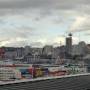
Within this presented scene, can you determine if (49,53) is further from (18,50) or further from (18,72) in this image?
(18,72)

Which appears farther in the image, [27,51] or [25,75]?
[27,51]

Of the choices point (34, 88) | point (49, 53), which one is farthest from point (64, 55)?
point (34, 88)

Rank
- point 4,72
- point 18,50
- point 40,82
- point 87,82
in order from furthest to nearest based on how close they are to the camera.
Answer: point 18,50 < point 4,72 < point 87,82 < point 40,82

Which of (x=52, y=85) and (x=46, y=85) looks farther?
(x=52, y=85)

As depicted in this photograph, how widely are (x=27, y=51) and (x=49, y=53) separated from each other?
879 centimetres

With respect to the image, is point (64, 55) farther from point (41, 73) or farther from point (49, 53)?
point (41, 73)

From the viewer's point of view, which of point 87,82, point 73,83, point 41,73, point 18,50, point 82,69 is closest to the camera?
point 73,83

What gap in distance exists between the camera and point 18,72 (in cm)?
6050

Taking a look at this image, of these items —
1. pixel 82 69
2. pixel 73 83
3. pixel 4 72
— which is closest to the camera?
pixel 73 83

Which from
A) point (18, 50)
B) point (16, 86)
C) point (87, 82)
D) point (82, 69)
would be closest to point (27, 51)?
point (18, 50)

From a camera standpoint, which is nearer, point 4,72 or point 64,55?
point 4,72

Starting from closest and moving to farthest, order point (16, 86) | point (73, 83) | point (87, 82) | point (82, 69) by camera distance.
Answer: point (16, 86), point (73, 83), point (87, 82), point (82, 69)

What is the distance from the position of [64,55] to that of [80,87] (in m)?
105

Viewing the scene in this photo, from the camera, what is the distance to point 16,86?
1067 inches
